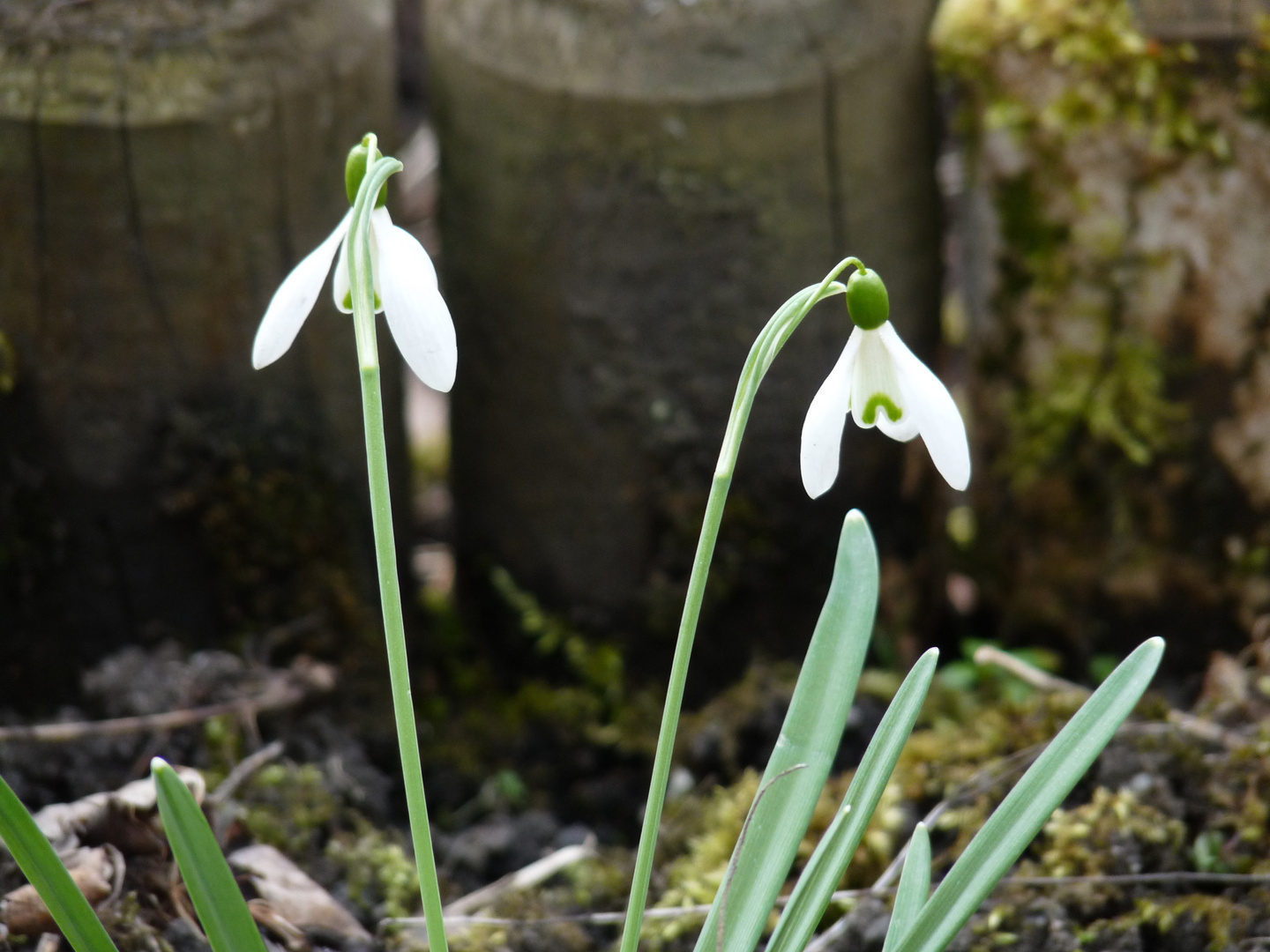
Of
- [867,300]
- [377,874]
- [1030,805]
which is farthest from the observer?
[377,874]

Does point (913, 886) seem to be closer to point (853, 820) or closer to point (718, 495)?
point (853, 820)

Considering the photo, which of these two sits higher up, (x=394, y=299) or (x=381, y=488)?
(x=394, y=299)

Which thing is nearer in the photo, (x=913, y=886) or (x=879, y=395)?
(x=879, y=395)

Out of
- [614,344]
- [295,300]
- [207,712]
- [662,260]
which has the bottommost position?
[207,712]

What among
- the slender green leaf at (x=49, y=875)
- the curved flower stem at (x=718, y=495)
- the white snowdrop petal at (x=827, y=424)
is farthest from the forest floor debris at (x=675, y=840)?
the white snowdrop petal at (x=827, y=424)

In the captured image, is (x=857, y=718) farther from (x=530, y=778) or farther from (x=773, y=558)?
(x=530, y=778)

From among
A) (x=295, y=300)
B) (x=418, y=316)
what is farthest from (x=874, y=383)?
(x=295, y=300)

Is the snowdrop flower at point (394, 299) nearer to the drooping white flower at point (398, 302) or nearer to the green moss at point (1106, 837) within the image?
the drooping white flower at point (398, 302)

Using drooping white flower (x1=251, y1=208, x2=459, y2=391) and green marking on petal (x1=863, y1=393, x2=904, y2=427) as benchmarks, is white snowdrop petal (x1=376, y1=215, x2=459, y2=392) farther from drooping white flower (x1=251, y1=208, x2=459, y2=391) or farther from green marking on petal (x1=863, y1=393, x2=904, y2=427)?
green marking on petal (x1=863, y1=393, x2=904, y2=427)
